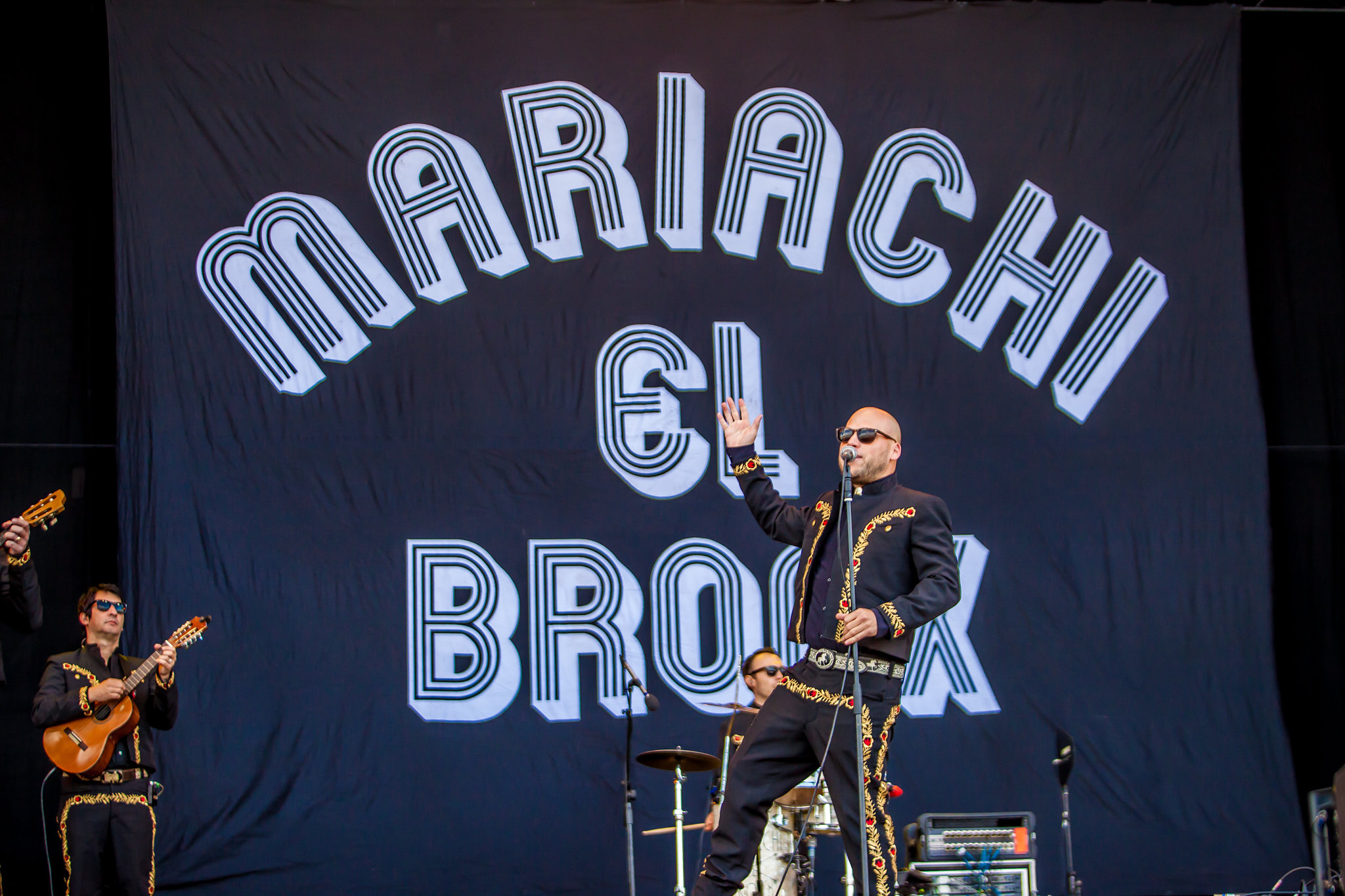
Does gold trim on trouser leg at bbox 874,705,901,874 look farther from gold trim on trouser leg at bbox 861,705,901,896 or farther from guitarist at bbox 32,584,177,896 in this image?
guitarist at bbox 32,584,177,896

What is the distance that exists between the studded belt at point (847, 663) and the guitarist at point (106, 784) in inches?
109

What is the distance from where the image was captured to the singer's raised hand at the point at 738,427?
4.18 m

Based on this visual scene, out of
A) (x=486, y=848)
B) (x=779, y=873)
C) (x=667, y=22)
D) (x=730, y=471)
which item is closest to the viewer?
(x=779, y=873)

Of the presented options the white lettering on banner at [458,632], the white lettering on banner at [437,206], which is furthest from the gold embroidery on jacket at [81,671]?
the white lettering on banner at [437,206]

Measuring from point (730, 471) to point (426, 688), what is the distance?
5.94 feet

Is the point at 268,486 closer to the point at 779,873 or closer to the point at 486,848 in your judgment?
the point at 486,848

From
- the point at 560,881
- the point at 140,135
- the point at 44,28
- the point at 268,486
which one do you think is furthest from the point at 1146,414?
the point at 44,28

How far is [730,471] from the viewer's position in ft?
21.5

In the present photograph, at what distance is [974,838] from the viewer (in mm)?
4488

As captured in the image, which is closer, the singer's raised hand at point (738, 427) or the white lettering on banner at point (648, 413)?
the singer's raised hand at point (738, 427)

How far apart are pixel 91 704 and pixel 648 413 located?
9.34 ft

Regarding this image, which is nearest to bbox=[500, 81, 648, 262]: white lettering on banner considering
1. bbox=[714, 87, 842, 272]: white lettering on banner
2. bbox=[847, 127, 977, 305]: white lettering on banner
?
bbox=[714, 87, 842, 272]: white lettering on banner

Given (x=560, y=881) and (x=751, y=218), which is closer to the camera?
(x=560, y=881)

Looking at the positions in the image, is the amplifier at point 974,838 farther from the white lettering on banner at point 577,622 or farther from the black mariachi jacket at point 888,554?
the white lettering on banner at point 577,622
